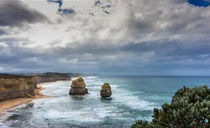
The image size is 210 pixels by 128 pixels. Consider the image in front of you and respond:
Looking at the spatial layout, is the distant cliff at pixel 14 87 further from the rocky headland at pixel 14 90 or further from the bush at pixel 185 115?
the bush at pixel 185 115

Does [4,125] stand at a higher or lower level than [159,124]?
lower

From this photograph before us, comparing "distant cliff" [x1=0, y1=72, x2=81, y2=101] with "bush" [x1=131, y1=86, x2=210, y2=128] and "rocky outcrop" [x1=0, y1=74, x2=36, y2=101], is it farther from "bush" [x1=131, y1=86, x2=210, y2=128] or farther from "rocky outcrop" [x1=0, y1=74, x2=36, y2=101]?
"bush" [x1=131, y1=86, x2=210, y2=128]

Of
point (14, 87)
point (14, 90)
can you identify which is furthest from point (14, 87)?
point (14, 90)

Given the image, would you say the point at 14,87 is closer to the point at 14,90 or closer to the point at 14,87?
the point at 14,87

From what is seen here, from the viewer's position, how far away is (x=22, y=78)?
5159cm

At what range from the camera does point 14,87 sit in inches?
1869

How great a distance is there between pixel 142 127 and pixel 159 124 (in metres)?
0.95

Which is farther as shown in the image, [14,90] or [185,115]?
[14,90]

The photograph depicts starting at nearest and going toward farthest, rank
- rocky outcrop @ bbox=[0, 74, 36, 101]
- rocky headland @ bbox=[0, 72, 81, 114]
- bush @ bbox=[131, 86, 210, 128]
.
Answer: bush @ bbox=[131, 86, 210, 128]
rocky headland @ bbox=[0, 72, 81, 114]
rocky outcrop @ bbox=[0, 74, 36, 101]

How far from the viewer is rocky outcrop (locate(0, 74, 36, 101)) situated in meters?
43.2

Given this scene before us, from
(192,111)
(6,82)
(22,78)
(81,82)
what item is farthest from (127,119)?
(22,78)

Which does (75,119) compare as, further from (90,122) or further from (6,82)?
(6,82)

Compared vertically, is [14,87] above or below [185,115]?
below

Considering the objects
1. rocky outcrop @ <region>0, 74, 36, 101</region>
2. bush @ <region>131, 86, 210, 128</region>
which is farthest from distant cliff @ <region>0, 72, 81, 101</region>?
bush @ <region>131, 86, 210, 128</region>
